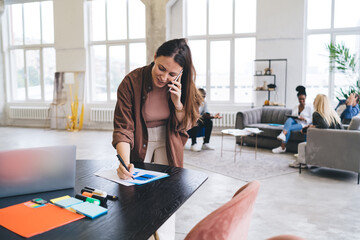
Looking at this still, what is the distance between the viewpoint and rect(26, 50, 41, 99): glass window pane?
1108cm

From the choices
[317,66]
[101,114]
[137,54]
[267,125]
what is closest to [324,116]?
[267,125]

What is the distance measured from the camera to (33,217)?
1.07 meters

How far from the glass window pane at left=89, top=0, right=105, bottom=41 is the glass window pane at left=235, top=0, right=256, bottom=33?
428 centimetres

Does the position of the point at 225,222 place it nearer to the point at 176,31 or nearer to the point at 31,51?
the point at 176,31

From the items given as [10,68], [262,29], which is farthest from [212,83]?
[10,68]

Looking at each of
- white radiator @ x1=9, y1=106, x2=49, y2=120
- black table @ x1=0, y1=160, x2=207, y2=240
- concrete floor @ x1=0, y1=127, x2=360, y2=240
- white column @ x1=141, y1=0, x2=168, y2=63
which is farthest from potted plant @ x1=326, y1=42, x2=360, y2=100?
white radiator @ x1=9, y1=106, x2=49, y2=120

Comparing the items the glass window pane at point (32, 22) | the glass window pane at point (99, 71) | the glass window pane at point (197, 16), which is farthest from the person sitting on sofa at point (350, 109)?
the glass window pane at point (32, 22)

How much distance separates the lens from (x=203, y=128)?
6742mm

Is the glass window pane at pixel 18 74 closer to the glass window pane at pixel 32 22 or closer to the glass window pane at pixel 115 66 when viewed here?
the glass window pane at pixel 32 22

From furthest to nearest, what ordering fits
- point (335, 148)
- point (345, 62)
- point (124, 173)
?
point (345, 62), point (335, 148), point (124, 173)

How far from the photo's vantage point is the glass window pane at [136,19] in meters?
9.78

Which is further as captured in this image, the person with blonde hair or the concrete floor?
the person with blonde hair

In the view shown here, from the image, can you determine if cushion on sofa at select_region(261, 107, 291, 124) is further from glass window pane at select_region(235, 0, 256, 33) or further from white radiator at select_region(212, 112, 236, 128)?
glass window pane at select_region(235, 0, 256, 33)

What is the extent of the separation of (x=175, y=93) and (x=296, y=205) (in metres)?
2.32
